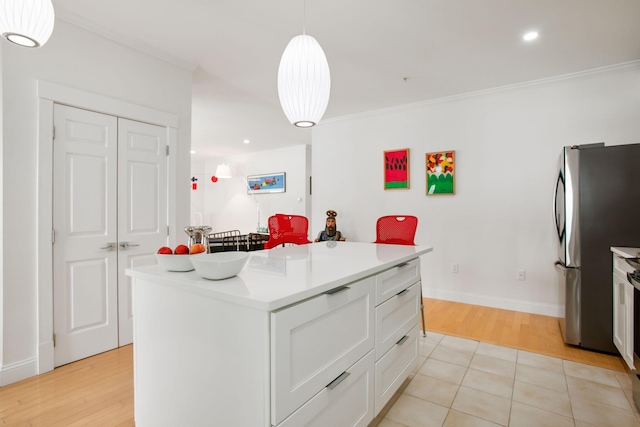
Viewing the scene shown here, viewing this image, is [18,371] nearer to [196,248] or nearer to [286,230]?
[196,248]

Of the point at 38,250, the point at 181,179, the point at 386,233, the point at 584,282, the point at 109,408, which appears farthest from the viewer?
the point at 181,179

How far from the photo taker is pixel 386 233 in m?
2.78

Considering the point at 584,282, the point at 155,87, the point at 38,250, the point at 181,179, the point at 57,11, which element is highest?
the point at 57,11

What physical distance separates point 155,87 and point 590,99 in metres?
4.23

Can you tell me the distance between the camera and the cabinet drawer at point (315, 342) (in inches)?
35.9

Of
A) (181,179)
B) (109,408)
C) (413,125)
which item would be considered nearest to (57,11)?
(181,179)

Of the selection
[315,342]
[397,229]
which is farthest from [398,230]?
[315,342]

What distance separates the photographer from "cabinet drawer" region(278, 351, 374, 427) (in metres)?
1.04

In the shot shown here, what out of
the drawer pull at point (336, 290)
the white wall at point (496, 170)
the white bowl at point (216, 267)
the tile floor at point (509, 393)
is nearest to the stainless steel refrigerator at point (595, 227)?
the tile floor at point (509, 393)

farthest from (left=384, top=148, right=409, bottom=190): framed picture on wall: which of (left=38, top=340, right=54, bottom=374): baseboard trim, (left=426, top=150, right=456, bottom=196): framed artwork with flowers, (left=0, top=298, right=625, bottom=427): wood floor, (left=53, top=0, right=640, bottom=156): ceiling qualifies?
(left=38, top=340, right=54, bottom=374): baseboard trim

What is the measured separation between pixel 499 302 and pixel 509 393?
192cm

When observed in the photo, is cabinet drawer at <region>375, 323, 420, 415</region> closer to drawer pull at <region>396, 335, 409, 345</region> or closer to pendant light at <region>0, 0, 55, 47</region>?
drawer pull at <region>396, 335, 409, 345</region>

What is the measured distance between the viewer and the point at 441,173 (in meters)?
3.97

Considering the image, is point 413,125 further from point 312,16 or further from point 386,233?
point 312,16
